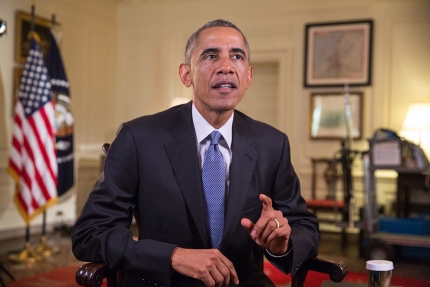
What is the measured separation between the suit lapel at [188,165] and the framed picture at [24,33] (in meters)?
4.60

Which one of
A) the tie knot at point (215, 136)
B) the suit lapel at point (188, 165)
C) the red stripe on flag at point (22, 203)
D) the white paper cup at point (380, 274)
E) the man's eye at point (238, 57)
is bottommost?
the red stripe on flag at point (22, 203)

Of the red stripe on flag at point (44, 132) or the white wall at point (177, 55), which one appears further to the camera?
the white wall at point (177, 55)

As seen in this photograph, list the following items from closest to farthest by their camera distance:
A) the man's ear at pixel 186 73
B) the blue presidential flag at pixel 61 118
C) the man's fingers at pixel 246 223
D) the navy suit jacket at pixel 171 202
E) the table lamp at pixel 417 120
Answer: the man's fingers at pixel 246 223 → the navy suit jacket at pixel 171 202 → the man's ear at pixel 186 73 → the blue presidential flag at pixel 61 118 → the table lamp at pixel 417 120

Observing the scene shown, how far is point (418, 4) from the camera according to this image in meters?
6.01

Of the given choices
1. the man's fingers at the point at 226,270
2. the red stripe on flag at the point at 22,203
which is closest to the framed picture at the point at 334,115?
the red stripe on flag at the point at 22,203

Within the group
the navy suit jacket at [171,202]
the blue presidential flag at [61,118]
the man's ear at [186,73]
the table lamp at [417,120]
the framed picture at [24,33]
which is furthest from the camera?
the framed picture at [24,33]

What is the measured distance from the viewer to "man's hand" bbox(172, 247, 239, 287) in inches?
52.9

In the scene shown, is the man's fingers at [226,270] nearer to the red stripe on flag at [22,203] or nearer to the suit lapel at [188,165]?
the suit lapel at [188,165]

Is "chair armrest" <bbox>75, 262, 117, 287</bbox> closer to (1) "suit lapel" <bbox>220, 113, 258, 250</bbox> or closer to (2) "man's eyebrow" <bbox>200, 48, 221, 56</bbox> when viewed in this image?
(1) "suit lapel" <bbox>220, 113, 258, 250</bbox>

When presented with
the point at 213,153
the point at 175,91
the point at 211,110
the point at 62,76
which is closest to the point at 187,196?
the point at 213,153

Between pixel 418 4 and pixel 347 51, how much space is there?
0.99 m

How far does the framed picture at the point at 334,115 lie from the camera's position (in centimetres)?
630

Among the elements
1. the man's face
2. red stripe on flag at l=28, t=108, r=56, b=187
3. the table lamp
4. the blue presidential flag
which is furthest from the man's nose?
the table lamp

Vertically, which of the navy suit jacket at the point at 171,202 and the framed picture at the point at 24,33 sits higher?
→ the framed picture at the point at 24,33
